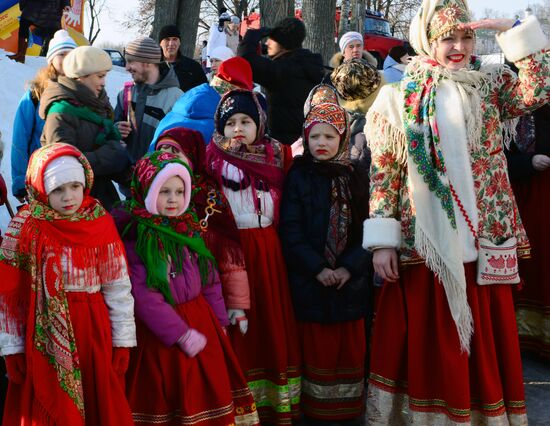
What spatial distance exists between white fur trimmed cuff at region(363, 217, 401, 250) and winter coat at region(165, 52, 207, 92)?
419 centimetres

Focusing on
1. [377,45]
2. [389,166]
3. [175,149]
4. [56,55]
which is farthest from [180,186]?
[377,45]

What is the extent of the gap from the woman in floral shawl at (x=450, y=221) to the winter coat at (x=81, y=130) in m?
1.75

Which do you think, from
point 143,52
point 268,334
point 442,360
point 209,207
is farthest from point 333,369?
point 143,52

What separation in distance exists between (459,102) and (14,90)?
9193mm

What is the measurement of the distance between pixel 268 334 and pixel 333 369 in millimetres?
395

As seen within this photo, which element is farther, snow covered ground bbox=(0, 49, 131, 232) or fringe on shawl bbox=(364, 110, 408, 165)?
snow covered ground bbox=(0, 49, 131, 232)

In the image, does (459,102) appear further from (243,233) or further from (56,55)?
(56,55)

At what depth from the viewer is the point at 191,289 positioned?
332 cm

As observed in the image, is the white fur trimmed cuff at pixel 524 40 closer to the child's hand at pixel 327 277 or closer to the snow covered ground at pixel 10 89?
the child's hand at pixel 327 277

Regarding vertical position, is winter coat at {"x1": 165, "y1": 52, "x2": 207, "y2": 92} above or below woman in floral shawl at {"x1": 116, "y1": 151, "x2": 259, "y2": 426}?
above

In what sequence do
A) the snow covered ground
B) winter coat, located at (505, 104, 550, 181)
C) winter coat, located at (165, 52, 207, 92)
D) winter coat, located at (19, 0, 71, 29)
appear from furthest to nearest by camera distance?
1. winter coat, located at (19, 0, 71, 29)
2. the snow covered ground
3. winter coat, located at (165, 52, 207, 92)
4. winter coat, located at (505, 104, 550, 181)

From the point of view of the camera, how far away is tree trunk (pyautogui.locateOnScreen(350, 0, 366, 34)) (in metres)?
14.6

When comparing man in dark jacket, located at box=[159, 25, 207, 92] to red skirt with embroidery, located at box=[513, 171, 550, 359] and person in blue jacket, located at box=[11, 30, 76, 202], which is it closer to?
person in blue jacket, located at box=[11, 30, 76, 202]

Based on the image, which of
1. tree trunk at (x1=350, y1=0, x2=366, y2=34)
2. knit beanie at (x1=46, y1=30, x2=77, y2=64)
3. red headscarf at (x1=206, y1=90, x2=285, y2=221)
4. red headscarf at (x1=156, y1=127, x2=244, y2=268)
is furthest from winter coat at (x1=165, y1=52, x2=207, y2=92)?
tree trunk at (x1=350, y1=0, x2=366, y2=34)
